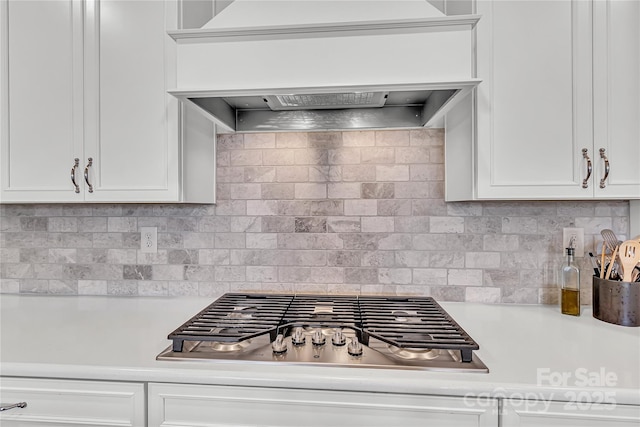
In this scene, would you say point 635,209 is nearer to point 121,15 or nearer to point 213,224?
point 213,224

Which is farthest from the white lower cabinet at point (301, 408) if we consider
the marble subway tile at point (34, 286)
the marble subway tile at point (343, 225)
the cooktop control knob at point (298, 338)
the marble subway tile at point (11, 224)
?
the marble subway tile at point (11, 224)


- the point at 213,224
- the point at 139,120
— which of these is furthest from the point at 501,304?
the point at 139,120

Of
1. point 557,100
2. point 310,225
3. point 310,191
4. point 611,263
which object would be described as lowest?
point 611,263

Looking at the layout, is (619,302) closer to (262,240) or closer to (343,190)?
(343,190)

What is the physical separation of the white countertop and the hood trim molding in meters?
1.01

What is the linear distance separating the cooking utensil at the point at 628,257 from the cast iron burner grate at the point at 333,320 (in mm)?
647

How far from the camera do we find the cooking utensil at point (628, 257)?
1226 mm

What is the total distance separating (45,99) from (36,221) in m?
0.69

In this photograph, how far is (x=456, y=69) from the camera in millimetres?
1111

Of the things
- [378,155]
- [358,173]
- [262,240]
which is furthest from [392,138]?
[262,240]

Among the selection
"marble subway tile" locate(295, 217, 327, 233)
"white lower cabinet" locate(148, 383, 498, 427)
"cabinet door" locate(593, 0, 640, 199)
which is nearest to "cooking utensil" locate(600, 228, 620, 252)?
"cabinet door" locate(593, 0, 640, 199)

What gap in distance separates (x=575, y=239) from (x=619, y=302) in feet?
1.09

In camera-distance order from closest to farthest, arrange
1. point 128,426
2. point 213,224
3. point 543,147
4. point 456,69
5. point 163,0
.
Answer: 1. point 128,426
2. point 456,69
3. point 543,147
4. point 163,0
5. point 213,224

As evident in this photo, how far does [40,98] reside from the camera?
4.57 feet
